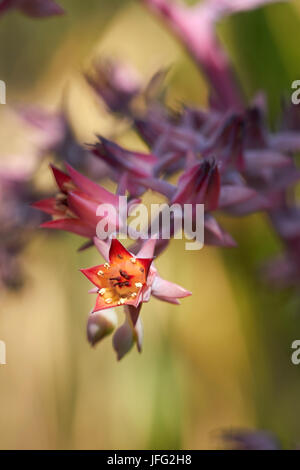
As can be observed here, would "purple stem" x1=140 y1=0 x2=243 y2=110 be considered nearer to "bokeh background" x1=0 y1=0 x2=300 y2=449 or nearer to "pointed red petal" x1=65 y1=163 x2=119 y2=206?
"bokeh background" x1=0 y1=0 x2=300 y2=449

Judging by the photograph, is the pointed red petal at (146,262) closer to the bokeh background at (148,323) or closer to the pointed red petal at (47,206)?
the pointed red petal at (47,206)

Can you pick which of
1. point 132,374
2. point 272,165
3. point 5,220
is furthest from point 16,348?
point 272,165

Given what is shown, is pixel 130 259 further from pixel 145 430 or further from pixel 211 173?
pixel 145 430

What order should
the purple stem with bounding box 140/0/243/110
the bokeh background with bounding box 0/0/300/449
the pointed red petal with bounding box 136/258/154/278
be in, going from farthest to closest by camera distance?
the bokeh background with bounding box 0/0/300/449, the purple stem with bounding box 140/0/243/110, the pointed red petal with bounding box 136/258/154/278

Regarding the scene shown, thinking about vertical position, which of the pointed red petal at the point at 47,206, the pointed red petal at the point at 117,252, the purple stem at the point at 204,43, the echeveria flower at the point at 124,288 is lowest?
the echeveria flower at the point at 124,288

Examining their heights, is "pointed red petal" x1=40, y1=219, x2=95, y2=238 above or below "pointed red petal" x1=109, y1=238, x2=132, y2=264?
above

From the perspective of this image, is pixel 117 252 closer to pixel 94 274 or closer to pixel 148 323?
pixel 94 274

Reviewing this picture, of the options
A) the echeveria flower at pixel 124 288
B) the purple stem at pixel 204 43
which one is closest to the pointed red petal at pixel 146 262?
the echeveria flower at pixel 124 288

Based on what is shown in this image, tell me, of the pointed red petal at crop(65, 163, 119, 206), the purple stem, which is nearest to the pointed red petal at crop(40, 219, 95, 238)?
the pointed red petal at crop(65, 163, 119, 206)
